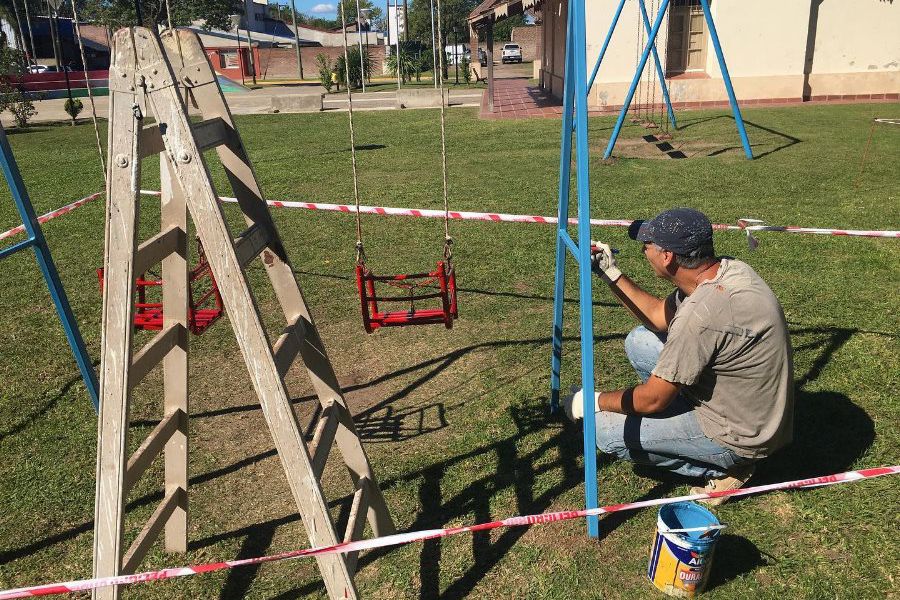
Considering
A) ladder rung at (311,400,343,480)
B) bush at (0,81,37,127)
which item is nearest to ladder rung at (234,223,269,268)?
ladder rung at (311,400,343,480)

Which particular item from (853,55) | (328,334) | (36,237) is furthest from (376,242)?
(853,55)

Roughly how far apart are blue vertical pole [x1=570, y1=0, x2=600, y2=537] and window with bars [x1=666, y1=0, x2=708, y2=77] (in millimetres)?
17545

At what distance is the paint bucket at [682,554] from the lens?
2.88 metres

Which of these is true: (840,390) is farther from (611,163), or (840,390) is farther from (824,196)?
(611,163)

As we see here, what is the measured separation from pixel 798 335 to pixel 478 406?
267 cm

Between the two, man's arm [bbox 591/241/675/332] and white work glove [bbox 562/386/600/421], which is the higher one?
man's arm [bbox 591/241/675/332]

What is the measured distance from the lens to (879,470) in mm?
2863

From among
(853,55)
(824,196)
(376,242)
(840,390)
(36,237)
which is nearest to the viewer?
(36,237)

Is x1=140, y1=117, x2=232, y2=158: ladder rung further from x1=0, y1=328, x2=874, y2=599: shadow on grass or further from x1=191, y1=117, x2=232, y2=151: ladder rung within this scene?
x1=0, y1=328, x2=874, y2=599: shadow on grass

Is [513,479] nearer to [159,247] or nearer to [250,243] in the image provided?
[250,243]

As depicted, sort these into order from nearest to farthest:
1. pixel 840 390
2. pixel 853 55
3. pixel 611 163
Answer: pixel 840 390 → pixel 611 163 → pixel 853 55

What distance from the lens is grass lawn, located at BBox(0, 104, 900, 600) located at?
325 cm

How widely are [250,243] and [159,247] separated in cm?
41

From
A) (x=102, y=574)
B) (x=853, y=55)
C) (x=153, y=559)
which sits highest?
(x=853, y=55)
